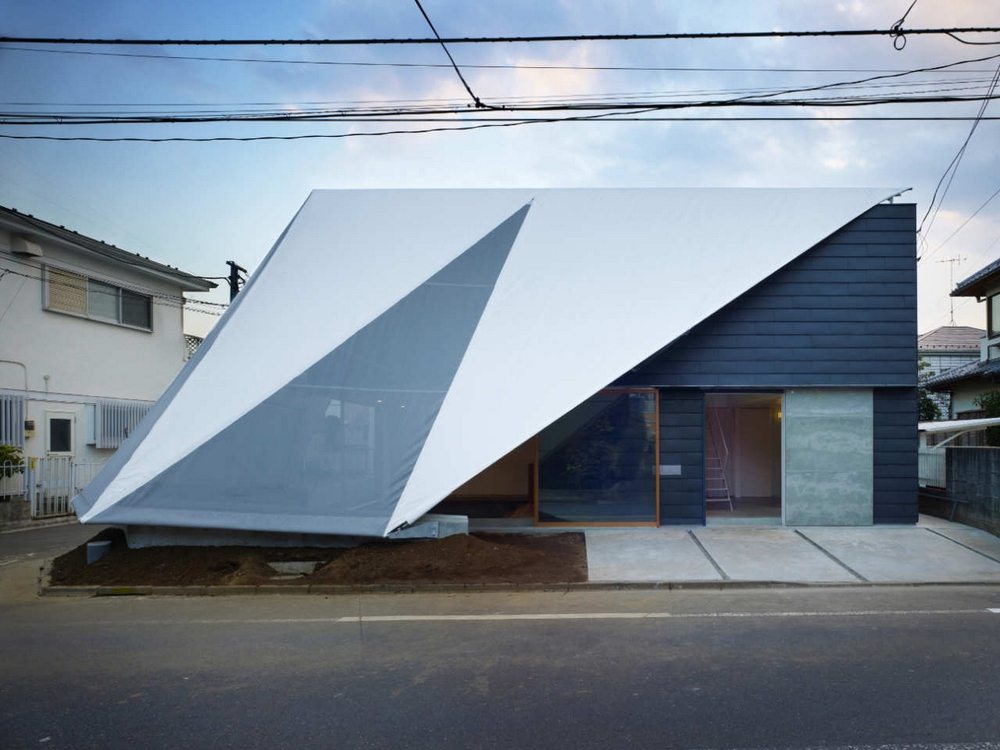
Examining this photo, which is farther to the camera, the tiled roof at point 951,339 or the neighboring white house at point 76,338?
the tiled roof at point 951,339

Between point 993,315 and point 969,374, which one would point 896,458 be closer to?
point 969,374

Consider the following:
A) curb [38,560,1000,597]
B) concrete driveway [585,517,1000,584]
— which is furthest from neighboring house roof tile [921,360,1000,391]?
curb [38,560,1000,597]

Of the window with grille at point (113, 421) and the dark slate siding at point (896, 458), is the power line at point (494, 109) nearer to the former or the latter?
the dark slate siding at point (896, 458)

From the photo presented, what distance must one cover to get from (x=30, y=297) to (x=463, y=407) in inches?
477

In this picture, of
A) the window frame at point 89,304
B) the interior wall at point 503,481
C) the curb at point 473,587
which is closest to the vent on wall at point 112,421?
the window frame at point 89,304

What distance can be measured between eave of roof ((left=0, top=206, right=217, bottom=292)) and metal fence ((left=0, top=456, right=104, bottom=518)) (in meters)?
5.11

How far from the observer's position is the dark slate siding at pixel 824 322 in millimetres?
12305

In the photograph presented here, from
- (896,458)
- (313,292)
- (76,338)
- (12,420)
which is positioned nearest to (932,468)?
(896,458)

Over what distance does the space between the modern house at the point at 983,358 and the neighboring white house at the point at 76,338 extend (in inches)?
893

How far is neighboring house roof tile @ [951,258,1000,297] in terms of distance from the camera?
799 inches

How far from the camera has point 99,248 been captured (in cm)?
1889

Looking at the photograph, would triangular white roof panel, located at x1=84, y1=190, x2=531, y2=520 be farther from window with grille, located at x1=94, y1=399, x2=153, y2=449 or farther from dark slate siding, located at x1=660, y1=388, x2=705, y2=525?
window with grille, located at x1=94, y1=399, x2=153, y2=449

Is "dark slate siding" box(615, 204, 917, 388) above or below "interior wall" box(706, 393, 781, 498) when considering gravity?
above

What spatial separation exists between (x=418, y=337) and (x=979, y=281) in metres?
18.1
